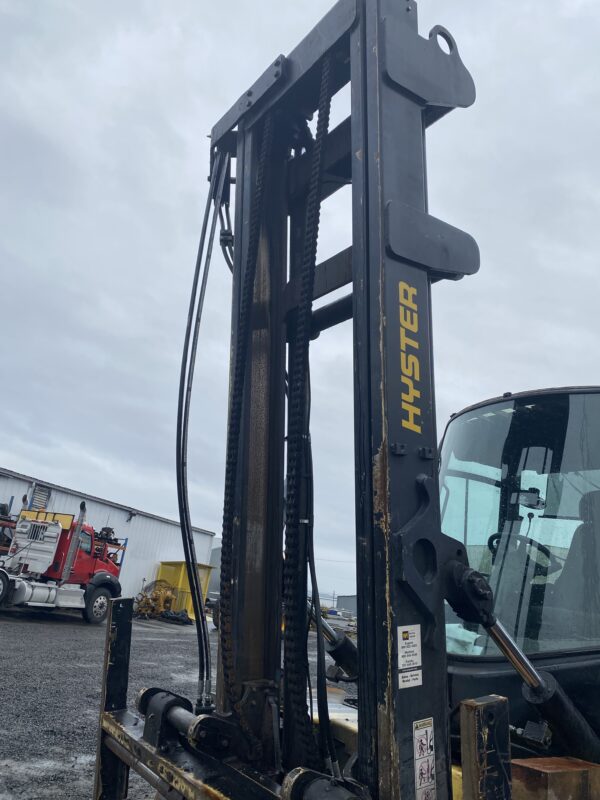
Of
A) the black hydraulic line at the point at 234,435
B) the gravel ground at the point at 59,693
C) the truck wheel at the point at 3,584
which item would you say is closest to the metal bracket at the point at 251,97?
the black hydraulic line at the point at 234,435

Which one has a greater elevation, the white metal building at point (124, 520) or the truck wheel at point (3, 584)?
the white metal building at point (124, 520)

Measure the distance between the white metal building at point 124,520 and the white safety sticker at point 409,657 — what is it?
22.7 metres

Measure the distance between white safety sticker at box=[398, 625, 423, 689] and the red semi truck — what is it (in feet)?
47.4

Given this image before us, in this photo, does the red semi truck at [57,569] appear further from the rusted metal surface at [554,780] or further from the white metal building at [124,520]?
the rusted metal surface at [554,780]

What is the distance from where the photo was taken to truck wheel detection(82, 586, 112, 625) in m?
15.4

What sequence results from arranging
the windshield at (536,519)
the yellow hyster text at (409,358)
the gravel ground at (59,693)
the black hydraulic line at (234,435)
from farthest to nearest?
the gravel ground at (59,693)
the windshield at (536,519)
the black hydraulic line at (234,435)
the yellow hyster text at (409,358)

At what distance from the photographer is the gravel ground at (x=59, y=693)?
4.25 metres

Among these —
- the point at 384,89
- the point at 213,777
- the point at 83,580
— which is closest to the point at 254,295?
the point at 384,89

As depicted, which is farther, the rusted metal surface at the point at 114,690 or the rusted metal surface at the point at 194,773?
the rusted metal surface at the point at 114,690

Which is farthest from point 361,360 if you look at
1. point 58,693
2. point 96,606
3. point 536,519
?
point 96,606

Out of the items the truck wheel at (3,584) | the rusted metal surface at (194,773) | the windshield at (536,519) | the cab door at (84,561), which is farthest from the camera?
the cab door at (84,561)

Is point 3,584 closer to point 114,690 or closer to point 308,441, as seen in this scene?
point 114,690

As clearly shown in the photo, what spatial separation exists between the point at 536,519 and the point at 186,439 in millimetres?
1339

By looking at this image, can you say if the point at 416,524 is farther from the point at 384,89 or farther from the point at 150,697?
the point at 384,89
